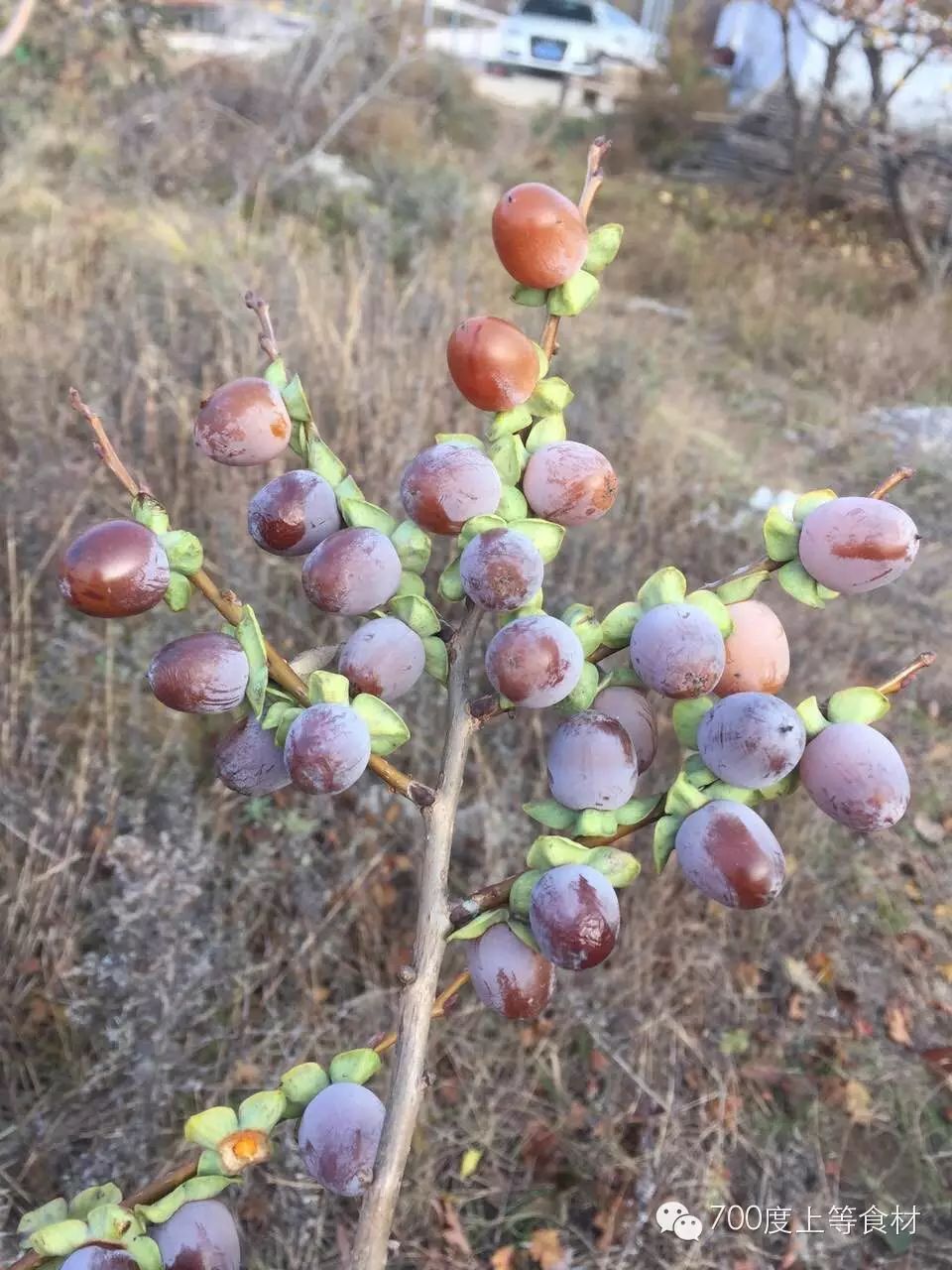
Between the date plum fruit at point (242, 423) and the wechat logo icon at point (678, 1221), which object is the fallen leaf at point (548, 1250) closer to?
the wechat logo icon at point (678, 1221)

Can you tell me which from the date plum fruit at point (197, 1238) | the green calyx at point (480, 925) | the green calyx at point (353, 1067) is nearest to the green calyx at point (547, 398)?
the green calyx at point (480, 925)

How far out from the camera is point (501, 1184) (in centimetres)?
170

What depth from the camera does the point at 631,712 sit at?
2.04ft

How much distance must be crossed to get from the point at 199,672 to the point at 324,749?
0.28 feet

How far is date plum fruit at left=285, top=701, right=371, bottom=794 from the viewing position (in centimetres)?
52

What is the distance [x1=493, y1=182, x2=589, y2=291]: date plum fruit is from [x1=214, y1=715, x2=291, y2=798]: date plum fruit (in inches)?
13.0

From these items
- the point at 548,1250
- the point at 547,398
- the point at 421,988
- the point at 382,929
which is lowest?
the point at 548,1250

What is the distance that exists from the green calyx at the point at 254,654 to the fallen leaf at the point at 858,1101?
1.81 m

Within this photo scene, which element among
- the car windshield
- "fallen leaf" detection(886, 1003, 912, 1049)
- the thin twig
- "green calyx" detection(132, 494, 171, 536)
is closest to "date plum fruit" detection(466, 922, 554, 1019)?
the thin twig

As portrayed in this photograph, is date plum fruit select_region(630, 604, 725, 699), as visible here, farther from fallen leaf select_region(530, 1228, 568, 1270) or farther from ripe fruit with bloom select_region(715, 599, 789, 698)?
fallen leaf select_region(530, 1228, 568, 1270)

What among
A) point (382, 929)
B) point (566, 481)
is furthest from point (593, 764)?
point (382, 929)

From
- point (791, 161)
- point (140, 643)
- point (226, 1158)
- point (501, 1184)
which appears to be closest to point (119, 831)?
point (140, 643)

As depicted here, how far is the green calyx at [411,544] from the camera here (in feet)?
2.00

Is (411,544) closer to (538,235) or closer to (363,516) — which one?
(363,516)
